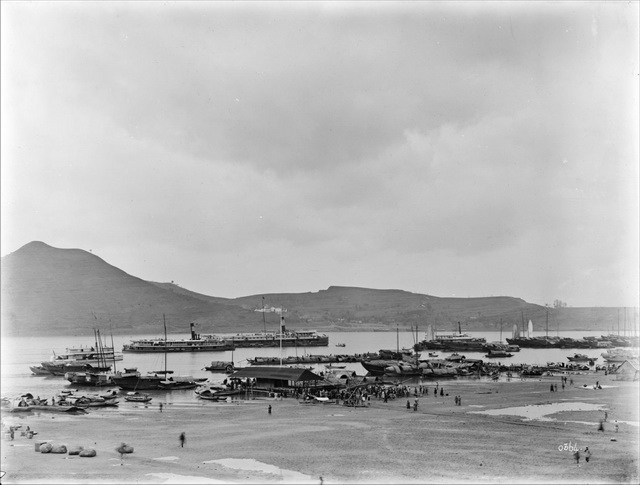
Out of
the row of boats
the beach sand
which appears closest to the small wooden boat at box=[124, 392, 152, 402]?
the beach sand

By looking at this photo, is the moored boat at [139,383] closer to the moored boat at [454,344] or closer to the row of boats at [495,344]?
the row of boats at [495,344]

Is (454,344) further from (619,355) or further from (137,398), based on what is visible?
(137,398)

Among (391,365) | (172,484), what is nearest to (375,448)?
(172,484)

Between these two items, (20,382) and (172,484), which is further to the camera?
(20,382)

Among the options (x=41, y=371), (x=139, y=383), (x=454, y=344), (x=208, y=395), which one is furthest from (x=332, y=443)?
(x=454, y=344)

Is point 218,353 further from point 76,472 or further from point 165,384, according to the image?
point 76,472

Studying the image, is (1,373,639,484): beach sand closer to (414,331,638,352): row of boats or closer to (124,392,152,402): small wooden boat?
(124,392,152,402): small wooden boat
